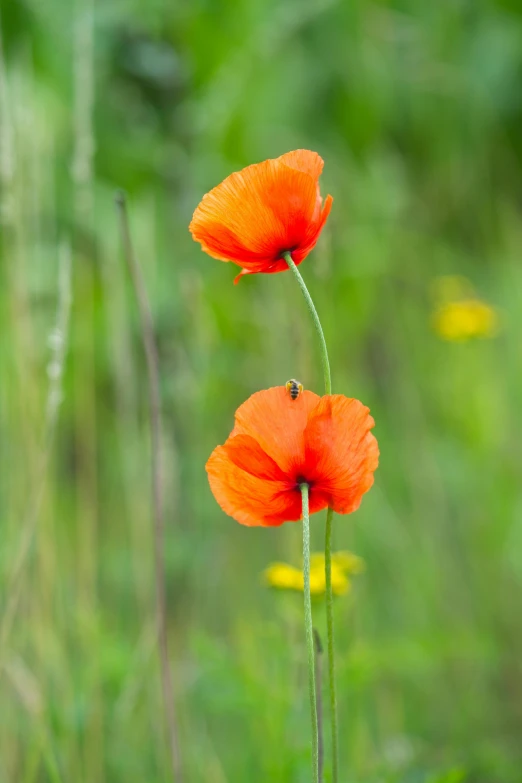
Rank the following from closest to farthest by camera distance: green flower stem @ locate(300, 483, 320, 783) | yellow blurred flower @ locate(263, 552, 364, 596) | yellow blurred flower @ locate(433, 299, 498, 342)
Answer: green flower stem @ locate(300, 483, 320, 783), yellow blurred flower @ locate(263, 552, 364, 596), yellow blurred flower @ locate(433, 299, 498, 342)

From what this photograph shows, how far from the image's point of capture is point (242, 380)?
5.39 feet

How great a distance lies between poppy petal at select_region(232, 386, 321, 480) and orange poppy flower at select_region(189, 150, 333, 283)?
71mm

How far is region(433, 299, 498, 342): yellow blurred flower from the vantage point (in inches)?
53.6

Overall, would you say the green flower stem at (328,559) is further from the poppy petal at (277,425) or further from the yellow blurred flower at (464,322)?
the yellow blurred flower at (464,322)

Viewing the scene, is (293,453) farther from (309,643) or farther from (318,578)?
(318,578)

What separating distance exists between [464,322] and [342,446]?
1022mm

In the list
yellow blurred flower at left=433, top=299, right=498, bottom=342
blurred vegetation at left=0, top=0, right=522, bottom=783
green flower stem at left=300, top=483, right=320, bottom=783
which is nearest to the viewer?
green flower stem at left=300, top=483, right=320, bottom=783

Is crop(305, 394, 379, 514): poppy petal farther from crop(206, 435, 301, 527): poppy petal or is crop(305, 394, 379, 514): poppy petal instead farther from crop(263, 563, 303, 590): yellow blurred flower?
crop(263, 563, 303, 590): yellow blurred flower

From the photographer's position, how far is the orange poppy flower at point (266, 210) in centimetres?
40

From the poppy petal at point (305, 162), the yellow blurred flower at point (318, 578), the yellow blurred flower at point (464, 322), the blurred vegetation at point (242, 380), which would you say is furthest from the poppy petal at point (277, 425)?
the yellow blurred flower at point (464, 322)

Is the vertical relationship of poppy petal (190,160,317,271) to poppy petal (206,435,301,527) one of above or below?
above

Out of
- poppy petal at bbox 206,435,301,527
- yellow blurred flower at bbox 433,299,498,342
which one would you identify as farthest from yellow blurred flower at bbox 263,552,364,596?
yellow blurred flower at bbox 433,299,498,342

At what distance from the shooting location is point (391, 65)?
2.50 meters

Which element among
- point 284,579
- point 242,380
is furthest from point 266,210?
point 242,380
